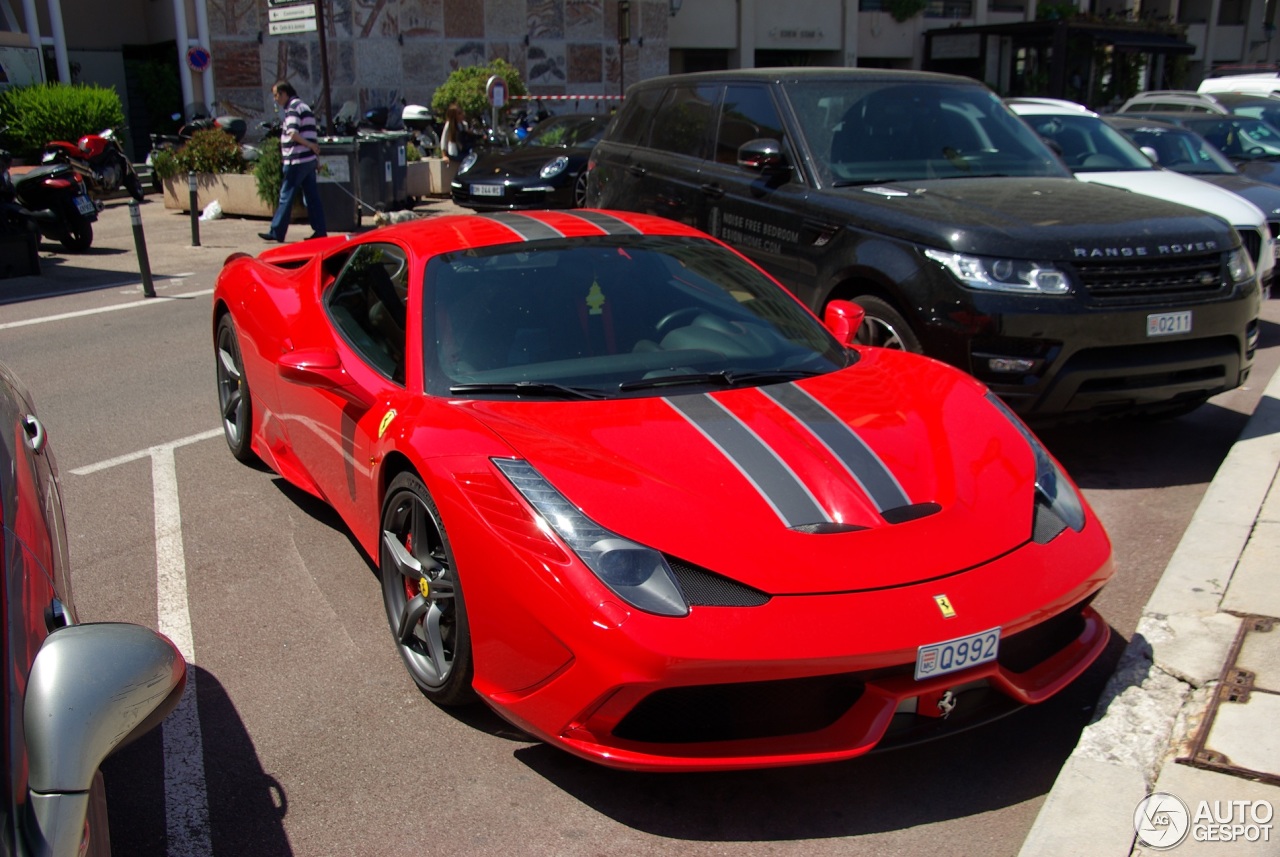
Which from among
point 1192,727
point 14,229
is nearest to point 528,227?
point 1192,727

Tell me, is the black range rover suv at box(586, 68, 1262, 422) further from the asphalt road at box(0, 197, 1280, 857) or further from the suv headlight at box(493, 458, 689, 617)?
the suv headlight at box(493, 458, 689, 617)

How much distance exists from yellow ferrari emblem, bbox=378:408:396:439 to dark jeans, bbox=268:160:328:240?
10232 millimetres

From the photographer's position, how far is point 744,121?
7.17m

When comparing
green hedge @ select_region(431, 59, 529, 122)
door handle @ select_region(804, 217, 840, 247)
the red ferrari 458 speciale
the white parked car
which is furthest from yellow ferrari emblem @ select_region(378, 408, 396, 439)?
green hedge @ select_region(431, 59, 529, 122)

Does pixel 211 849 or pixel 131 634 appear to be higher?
pixel 131 634

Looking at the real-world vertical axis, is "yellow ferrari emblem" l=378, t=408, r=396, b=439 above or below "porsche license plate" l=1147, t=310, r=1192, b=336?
above

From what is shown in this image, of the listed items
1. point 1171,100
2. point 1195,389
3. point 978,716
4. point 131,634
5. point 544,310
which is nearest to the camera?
point 131,634

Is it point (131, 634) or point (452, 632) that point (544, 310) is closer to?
point (452, 632)

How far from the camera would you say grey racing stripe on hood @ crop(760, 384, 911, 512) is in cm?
326

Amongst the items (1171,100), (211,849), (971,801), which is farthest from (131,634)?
(1171,100)

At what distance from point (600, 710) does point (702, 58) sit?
35649 millimetres

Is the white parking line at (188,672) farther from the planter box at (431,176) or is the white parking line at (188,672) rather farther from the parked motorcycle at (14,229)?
the planter box at (431,176)

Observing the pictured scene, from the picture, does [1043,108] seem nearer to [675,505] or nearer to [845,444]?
[845,444]

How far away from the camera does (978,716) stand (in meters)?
3.09
